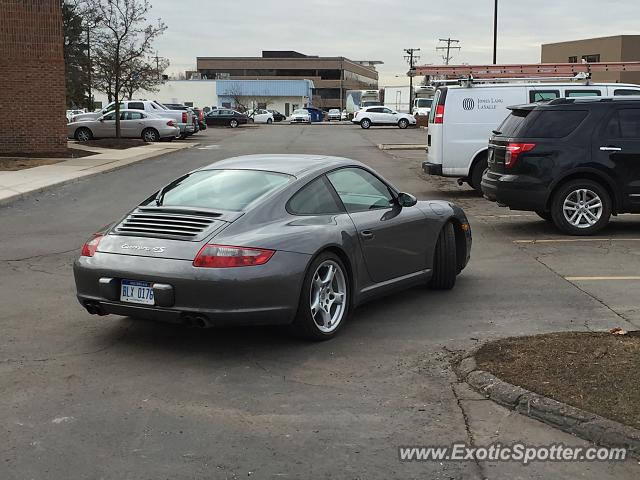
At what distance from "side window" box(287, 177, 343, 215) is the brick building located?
19.0 m

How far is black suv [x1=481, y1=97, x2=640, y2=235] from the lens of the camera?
10.1 meters

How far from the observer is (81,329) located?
20.0 feet

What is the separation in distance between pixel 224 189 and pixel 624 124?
6608 millimetres

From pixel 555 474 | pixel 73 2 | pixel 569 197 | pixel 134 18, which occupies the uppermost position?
pixel 73 2

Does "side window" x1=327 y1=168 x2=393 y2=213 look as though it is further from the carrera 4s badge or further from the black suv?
the black suv

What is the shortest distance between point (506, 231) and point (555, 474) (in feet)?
25.3

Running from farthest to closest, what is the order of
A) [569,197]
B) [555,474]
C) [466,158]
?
[466,158] < [569,197] < [555,474]

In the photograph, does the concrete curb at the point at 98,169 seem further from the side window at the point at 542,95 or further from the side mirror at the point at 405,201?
the side window at the point at 542,95

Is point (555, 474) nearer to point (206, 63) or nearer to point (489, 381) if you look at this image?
point (489, 381)

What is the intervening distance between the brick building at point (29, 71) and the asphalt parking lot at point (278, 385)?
15611 millimetres

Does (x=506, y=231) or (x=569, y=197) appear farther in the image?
(x=506, y=231)

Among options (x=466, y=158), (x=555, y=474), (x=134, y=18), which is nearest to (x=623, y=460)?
(x=555, y=474)

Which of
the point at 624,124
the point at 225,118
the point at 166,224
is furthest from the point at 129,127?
the point at 166,224

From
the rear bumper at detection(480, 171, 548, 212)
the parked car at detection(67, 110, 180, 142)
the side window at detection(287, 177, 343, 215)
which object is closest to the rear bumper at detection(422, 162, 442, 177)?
the rear bumper at detection(480, 171, 548, 212)
